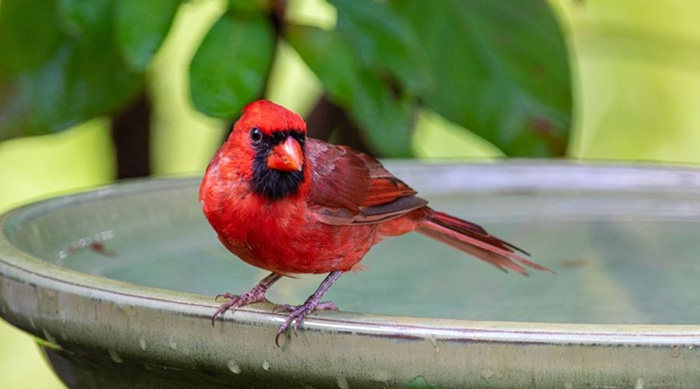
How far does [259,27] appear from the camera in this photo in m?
2.31

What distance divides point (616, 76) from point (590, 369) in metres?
3.57

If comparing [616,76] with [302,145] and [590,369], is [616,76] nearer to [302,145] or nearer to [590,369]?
[302,145]

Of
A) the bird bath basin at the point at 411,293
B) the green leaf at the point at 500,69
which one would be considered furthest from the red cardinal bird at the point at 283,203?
the green leaf at the point at 500,69

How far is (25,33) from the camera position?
9.06 ft

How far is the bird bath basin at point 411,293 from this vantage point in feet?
4.40

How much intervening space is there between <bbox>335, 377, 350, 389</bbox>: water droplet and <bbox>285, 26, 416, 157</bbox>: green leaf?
38.0 inches

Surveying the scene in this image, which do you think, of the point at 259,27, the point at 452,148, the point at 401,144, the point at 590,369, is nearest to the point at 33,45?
the point at 259,27

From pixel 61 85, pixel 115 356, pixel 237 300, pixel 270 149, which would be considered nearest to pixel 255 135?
pixel 270 149

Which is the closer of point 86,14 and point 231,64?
point 231,64

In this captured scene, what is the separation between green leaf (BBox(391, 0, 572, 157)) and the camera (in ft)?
9.44

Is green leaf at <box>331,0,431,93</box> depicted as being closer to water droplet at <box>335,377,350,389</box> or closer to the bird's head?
the bird's head

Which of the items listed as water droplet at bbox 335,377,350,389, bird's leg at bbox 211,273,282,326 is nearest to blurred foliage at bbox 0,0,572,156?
bird's leg at bbox 211,273,282,326

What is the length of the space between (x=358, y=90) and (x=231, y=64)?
1.05 feet

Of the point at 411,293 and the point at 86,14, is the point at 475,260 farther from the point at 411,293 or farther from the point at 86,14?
the point at 86,14
